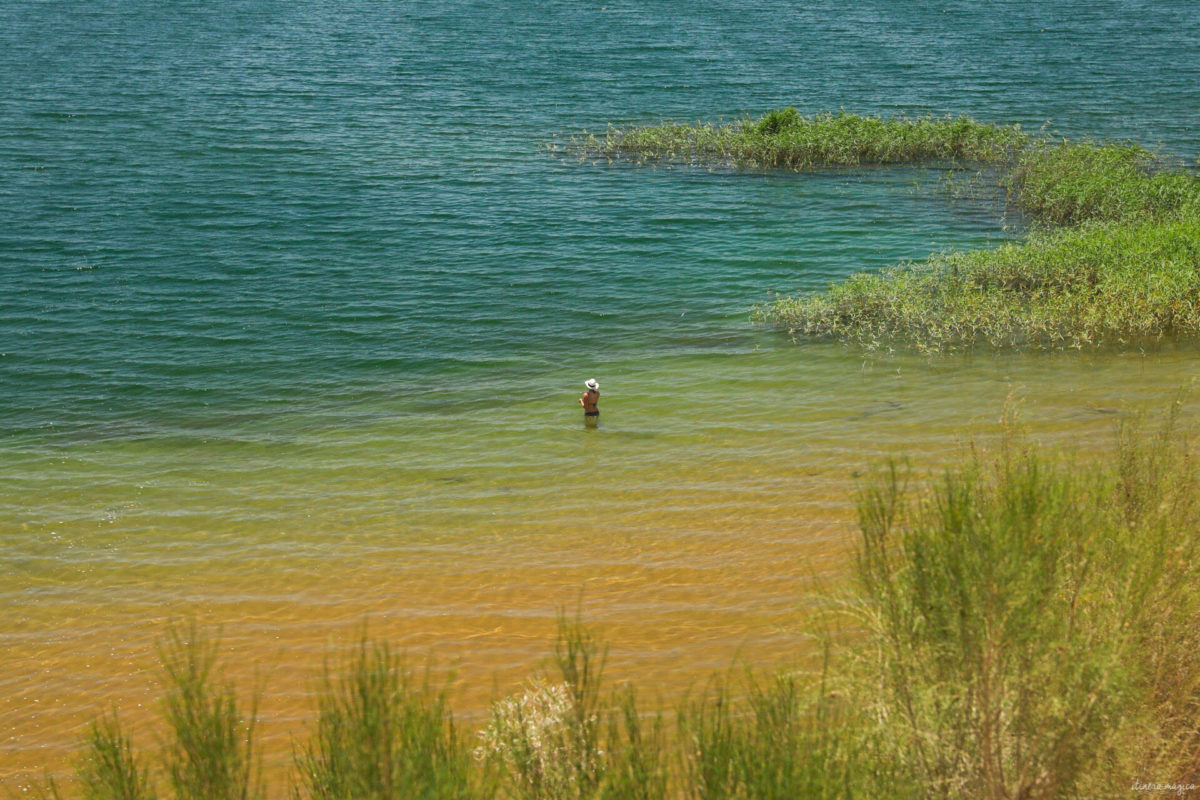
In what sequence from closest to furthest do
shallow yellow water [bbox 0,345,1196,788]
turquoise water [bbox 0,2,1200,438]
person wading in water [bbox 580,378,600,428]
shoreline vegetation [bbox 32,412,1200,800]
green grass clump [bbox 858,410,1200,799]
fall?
1. shoreline vegetation [bbox 32,412,1200,800]
2. green grass clump [bbox 858,410,1200,799]
3. shallow yellow water [bbox 0,345,1196,788]
4. person wading in water [bbox 580,378,600,428]
5. turquoise water [bbox 0,2,1200,438]

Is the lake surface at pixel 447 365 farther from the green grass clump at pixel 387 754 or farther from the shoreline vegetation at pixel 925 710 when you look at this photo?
the green grass clump at pixel 387 754

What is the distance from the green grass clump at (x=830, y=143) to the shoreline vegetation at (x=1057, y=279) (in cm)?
226

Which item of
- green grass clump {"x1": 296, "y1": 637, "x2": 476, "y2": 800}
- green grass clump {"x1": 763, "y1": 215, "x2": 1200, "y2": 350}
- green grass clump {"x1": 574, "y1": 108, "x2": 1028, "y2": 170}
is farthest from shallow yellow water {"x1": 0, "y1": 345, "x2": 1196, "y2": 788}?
green grass clump {"x1": 574, "y1": 108, "x2": 1028, "y2": 170}

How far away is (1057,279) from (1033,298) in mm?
1164

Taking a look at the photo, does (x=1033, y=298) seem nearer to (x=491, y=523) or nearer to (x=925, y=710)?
(x=491, y=523)

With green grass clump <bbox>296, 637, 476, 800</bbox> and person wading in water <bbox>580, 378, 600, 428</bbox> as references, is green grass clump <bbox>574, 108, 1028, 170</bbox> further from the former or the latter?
green grass clump <bbox>296, 637, 476, 800</bbox>

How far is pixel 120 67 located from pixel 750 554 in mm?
40514

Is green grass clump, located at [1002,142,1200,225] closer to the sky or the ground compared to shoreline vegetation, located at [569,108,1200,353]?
closer to the sky

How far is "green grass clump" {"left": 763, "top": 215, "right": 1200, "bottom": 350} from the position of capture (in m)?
18.1

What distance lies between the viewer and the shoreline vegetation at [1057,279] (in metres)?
18.2

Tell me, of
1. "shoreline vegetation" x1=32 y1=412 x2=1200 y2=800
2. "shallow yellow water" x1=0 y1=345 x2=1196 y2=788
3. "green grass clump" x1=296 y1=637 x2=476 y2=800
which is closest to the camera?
"green grass clump" x1=296 y1=637 x2=476 y2=800

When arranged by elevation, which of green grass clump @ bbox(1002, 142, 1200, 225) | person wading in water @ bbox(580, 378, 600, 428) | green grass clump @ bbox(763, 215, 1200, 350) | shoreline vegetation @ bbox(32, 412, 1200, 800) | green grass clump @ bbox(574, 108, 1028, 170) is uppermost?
green grass clump @ bbox(574, 108, 1028, 170)

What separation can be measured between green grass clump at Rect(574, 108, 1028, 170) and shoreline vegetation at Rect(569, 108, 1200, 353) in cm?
226

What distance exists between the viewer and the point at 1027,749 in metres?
6.05
